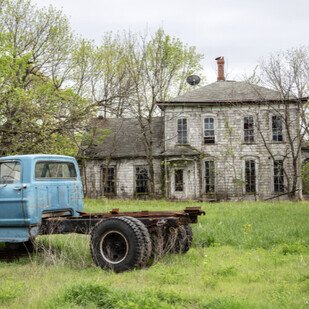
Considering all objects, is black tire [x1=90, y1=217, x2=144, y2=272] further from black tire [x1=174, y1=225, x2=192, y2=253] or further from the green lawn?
black tire [x1=174, y1=225, x2=192, y2=253]

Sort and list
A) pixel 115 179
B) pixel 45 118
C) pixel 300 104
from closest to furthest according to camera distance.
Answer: pixel 45 118, pixel 300 104, pixel 115 179

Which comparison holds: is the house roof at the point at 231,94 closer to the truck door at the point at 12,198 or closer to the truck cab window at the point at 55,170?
the truck cab window at the point at 55,170

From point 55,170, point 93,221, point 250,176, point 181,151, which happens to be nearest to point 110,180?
point 181,151

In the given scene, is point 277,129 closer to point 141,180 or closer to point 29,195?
point 141,180

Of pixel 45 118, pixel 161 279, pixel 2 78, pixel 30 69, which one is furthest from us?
pixel 30 69

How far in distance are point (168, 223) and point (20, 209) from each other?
2.87m

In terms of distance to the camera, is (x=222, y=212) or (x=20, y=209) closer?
(x=20, y=209)

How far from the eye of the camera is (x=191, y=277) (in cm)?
719

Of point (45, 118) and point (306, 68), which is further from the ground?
point (306, 68)

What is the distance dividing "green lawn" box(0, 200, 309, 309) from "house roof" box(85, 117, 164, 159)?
66.7 ft

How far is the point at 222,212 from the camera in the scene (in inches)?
643

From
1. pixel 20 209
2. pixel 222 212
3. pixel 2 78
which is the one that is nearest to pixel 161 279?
pixel 20 209

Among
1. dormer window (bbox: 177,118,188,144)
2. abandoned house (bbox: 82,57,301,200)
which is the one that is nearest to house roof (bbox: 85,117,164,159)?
abandoned house (bbox: 82,57,301,200)

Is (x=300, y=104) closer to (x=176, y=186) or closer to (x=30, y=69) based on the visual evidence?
(x=176, y=186)
